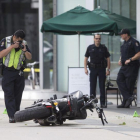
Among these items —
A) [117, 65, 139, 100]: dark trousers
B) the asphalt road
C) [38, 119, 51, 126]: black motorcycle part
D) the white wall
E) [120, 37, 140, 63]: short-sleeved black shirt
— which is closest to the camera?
the asphalt road

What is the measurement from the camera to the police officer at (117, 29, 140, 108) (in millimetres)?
13844

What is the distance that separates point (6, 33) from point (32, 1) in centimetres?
207

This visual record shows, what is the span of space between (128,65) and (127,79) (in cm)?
34

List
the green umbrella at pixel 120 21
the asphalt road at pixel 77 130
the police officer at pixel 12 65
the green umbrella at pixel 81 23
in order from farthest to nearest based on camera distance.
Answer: the green umbrella at pixel 120 21 → the green umbrella at pixel 81 23 → the police officer at pixel 12 65 → the asphalt road at pixel 77 130

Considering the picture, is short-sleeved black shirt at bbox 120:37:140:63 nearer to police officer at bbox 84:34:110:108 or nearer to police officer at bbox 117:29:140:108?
police officer at bbox 117:29:140:108

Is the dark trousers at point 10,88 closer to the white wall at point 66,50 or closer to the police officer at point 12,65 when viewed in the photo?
the police officer at point 12,65

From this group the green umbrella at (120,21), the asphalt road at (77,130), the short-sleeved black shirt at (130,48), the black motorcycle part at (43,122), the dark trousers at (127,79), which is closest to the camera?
the asphalt road at (77,130)

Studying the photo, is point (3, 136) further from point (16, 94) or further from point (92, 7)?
point (92, 7)

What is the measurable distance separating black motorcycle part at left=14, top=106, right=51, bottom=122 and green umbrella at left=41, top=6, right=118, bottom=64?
4118 mm

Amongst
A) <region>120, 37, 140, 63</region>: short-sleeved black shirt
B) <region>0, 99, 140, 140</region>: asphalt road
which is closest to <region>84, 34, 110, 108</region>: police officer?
<region>120, 37, 140, 63</region>: short-sleeved black shirt

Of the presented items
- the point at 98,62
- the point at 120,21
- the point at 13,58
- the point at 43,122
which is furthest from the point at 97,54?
the point at 43,122

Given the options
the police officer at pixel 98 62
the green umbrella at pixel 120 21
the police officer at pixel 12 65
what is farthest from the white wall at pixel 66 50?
the police officer at pixel 12 65

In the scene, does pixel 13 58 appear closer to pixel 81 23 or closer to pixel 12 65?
pixel 12 65

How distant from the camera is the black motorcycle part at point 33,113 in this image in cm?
991
